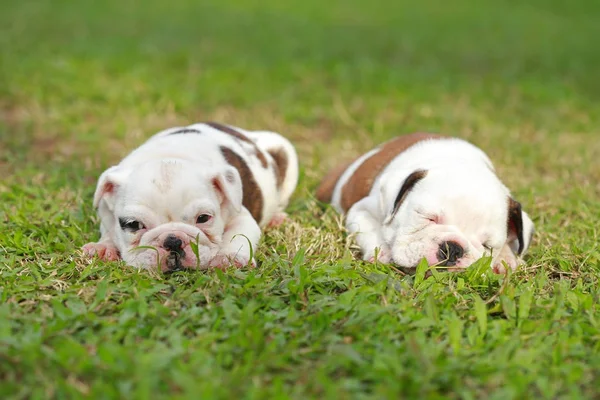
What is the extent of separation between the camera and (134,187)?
17.3ft

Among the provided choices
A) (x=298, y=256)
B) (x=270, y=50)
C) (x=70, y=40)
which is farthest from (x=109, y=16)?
(x=298, y=256)

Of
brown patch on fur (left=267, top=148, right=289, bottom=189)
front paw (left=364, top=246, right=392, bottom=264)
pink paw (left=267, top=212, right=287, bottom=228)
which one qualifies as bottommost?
pink paw (left=267, top=212, right=287, bottom=228)

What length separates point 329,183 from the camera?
293 inches

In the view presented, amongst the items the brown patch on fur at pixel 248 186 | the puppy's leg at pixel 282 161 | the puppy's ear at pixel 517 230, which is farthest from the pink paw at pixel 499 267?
the puppy's leg at pixel 282 161

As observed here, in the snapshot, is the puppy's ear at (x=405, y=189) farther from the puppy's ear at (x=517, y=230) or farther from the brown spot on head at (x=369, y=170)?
the brown spot on head at (x=369, y=170)

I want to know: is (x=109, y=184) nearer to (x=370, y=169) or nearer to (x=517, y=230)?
(x=370, y=169)

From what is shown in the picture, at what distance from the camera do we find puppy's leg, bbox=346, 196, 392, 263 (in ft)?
18.5

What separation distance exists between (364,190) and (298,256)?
1.57 metres

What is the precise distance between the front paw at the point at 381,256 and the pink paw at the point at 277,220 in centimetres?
112

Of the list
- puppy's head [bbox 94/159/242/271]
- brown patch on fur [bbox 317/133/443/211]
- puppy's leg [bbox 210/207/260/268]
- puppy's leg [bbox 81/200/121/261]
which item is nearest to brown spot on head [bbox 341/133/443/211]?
brown patch on fur [bbox 317/133/443/211]

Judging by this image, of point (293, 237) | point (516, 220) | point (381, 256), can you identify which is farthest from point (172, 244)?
point (516, 220)

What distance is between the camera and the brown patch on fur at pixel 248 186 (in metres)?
6.14

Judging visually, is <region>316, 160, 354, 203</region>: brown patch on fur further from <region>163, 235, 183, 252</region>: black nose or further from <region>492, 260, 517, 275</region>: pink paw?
<region>163, 235, 183, 252</region>: black nose

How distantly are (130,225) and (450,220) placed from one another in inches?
95.7
